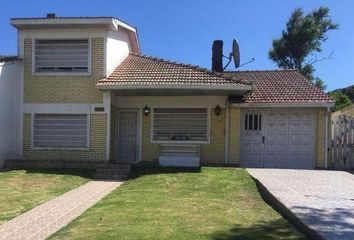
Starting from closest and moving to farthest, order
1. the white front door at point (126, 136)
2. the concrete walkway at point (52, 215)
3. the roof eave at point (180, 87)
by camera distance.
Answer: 1. the concrete walkway at point (52, 215)
2. the roof eave at point (180, 87)
3. the white front door at point (126, 136)

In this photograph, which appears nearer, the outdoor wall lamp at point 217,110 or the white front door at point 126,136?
the outdoor wall lamp at point 217,110

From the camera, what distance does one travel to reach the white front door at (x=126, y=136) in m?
19.5

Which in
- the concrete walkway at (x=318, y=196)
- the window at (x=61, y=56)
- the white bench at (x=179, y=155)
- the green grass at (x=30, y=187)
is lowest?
the green grass at (x=30, y=187)

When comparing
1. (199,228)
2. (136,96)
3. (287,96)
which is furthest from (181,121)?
(199,228)

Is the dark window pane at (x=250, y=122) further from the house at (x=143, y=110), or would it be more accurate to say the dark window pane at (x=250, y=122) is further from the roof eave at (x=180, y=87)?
the roof eave at (x=180, y=87)

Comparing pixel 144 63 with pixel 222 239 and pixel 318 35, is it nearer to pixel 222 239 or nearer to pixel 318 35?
pixel 222 239

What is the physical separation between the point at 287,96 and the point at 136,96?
586 cm

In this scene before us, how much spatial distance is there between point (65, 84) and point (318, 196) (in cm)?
1052

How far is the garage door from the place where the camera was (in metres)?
18.5

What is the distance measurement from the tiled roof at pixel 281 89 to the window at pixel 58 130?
640 centimetres

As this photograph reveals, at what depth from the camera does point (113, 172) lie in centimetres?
1662

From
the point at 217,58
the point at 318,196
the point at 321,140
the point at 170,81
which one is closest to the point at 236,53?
the point at 217,58

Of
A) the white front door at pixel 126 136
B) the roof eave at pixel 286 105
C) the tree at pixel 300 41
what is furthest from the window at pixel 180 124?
the tree at pixel 300 41

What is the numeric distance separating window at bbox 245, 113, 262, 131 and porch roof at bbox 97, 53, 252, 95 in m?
1.39
